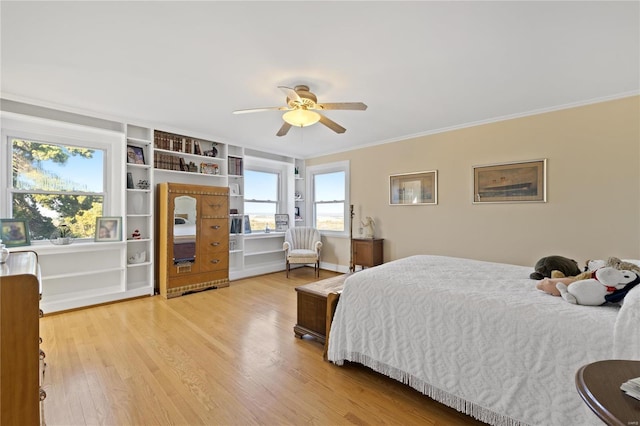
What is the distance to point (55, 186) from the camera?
3.45 meters

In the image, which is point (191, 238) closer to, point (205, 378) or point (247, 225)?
point (247, 225)

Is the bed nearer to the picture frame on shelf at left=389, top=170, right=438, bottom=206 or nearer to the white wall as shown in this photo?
the white wall

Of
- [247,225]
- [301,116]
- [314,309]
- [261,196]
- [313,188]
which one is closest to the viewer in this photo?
[314,309]

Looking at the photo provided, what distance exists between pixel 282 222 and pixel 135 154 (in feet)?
9.16

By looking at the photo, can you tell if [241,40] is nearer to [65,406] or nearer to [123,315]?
[65,406]

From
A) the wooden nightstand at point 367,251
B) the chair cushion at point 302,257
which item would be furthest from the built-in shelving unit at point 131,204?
the wooden nightstand at point 367,251

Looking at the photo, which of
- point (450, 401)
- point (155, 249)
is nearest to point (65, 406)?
point (450, 401)

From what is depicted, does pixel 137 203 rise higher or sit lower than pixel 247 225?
higher

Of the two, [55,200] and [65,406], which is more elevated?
[55,200]

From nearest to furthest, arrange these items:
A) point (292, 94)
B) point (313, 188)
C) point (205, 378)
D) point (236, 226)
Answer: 1. point (205, 378)
2. point (292, 94)
3. point (236, 226)
4. point (313, 188)

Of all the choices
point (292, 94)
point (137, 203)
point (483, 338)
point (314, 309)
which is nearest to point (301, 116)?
point (292, 94)

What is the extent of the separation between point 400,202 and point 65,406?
431cm

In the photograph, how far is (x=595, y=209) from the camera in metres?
3.04

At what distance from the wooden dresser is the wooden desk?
193 cm
